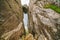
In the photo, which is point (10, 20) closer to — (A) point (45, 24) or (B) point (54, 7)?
(A) point (45, 24)

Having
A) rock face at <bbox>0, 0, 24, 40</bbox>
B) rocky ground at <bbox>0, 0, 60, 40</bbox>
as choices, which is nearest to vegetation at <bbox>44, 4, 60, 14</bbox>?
rocky ground at <bbox>0, 0, 60, 40</bbox>

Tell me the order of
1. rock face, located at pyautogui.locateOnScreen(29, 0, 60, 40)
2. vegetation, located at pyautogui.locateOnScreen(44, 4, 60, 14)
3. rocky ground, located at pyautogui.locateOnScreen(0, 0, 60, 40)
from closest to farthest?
rock face, located at pyautogui.locateOnScreen(29, 0, 60, 40) < rocky ground, located at pyautogui.locateOnScreen(0, 0, 60, 40) < vegetation, located at pyautogui.locateOnScreen(44, 4, 60, 14)

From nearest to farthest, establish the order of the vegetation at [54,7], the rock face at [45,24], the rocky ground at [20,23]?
1. the rock face at [45,24]
2. the rocky ground at [20,23]
3. the vegetation at [54,7]

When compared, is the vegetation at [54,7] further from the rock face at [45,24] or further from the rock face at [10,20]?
the rock face at [10,20]

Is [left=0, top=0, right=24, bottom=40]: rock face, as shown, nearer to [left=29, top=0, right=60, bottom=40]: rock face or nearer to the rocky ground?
the rocky ground

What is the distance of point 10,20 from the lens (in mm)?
8703

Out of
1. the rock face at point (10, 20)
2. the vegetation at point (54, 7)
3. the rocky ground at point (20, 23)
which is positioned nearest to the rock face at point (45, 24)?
the rocky ground at point (20, 23)

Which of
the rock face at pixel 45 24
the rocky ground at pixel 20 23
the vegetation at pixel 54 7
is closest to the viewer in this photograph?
the rock face at pixel 45 24

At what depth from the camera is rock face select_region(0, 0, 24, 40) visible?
8.28 m

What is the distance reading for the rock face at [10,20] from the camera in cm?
828

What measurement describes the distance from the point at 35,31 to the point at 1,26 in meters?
2.27

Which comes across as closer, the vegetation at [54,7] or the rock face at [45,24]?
the rock face at [45,24]

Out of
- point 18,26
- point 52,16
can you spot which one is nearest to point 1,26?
point 18,26

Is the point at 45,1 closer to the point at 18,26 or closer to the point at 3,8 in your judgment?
the point at 18,26
